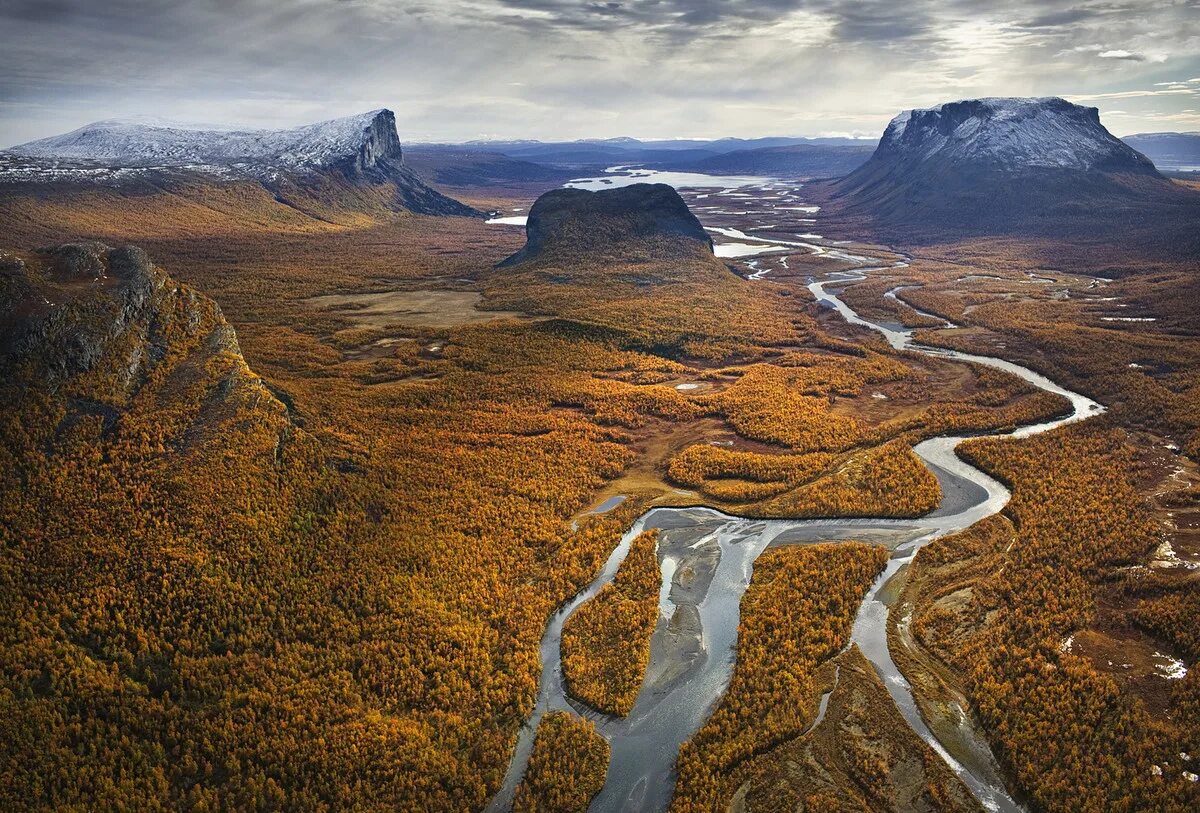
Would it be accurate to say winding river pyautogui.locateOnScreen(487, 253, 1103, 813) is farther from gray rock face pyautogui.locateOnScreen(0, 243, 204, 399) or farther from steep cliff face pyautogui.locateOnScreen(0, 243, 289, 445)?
gray rock face pyautogui.locateOnScreen(0, 243, 204, 399)

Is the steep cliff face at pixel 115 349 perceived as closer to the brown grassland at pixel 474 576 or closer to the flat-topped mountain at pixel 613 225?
the brown grassland at pixel 474 576

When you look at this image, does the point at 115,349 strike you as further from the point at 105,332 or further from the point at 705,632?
the point at 705,632

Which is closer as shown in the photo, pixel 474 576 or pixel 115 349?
pixel 474 576

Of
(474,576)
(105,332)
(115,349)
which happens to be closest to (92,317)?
(105,332)

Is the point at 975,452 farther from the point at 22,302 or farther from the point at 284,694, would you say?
the point at 22,302

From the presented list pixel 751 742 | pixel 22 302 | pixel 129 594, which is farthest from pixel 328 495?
pixel 751 742

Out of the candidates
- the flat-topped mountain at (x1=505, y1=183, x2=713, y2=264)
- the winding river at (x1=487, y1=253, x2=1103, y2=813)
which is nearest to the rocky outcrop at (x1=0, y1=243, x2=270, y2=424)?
the winding river at (x1=487, y1=253, x2=1103, y2=813)
